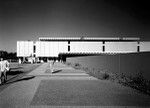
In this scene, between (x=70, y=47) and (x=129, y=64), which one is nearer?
(x=129, y=64)

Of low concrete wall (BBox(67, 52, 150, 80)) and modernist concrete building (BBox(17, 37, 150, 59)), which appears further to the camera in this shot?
modernist concrete building (BBox(17, 37, 150, 59))

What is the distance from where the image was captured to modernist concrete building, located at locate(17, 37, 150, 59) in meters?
95.4

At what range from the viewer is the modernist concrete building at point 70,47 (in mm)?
95438

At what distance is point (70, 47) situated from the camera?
97875mm

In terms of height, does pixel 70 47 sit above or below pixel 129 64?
above

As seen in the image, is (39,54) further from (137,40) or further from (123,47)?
(137,40)

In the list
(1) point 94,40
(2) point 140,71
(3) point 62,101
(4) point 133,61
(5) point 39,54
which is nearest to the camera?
(3) point 62,101

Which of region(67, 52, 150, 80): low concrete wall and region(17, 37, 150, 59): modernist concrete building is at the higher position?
region(17, 37, 150, 59): modernist concrete building

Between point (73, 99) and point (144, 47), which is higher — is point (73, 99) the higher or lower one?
the lower one

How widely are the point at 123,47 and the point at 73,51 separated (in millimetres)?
21070

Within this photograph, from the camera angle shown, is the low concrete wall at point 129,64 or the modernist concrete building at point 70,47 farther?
the modernist concrete building at point 70,47

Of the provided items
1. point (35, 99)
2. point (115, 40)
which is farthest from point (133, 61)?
point (115, 40)

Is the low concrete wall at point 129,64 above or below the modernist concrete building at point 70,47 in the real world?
below

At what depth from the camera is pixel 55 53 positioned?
9550 cm
